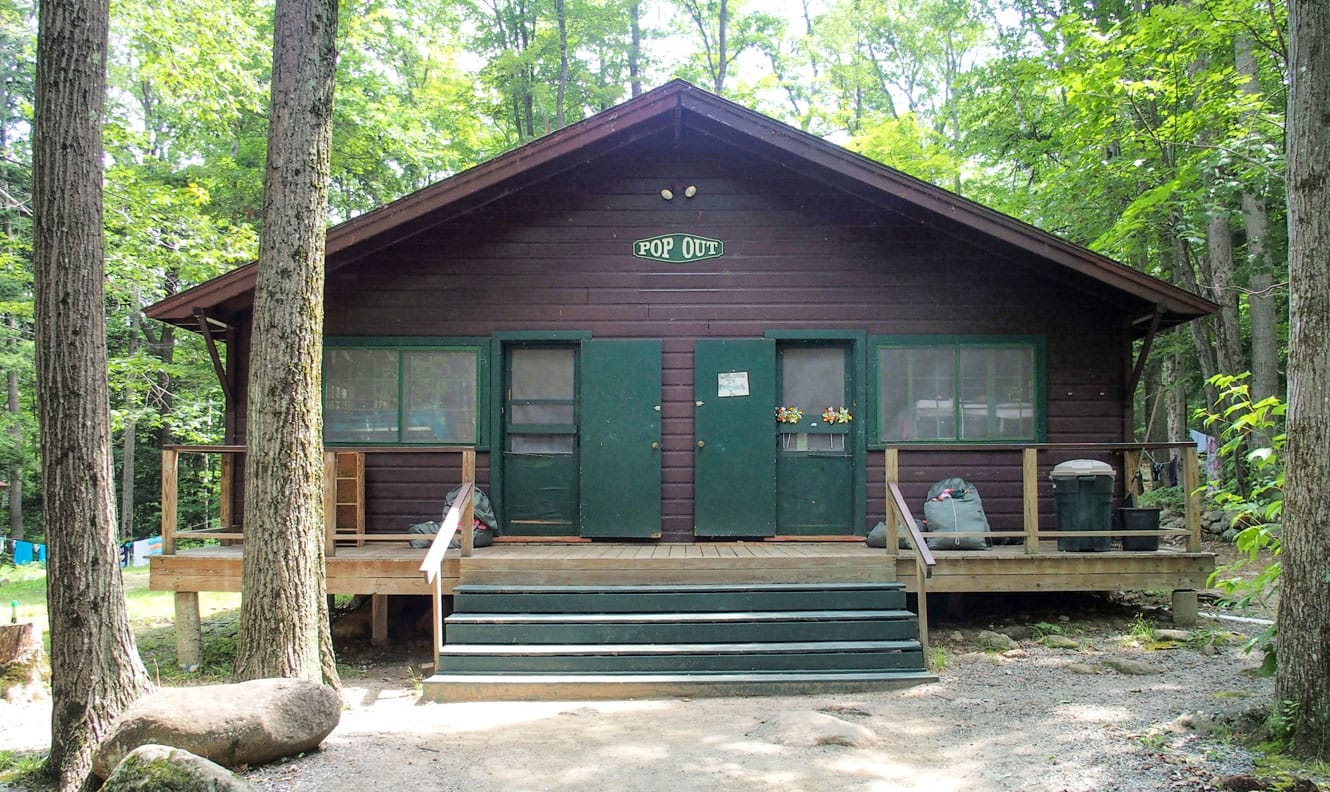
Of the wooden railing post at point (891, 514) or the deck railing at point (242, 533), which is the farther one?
the wooden railing post at point (891, 514)

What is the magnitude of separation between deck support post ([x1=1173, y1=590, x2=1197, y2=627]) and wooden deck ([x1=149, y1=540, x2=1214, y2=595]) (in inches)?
5.9

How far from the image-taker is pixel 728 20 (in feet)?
72.5

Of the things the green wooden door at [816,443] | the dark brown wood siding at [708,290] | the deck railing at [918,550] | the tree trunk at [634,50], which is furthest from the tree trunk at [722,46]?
the deck railing at [918,550]

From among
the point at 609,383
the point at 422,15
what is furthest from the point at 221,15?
the point at 609,383

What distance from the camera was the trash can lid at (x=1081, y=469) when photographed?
7004 mm

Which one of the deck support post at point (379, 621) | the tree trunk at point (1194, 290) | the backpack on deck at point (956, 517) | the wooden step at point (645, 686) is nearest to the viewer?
the wooden step at point (645, 686)

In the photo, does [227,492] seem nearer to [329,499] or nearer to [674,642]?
[329,499]

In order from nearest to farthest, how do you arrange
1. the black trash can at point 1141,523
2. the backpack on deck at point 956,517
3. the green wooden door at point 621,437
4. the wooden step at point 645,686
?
the wooden step at point 645,686 → the black trash can at point 1141,523 → the backpack on deck at point 956,517 → the green wooden door at point 621,437

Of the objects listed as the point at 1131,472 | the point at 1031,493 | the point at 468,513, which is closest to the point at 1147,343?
the point at 1131,472

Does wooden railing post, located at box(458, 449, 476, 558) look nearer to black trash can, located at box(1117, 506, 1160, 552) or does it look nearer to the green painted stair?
the green painted stair

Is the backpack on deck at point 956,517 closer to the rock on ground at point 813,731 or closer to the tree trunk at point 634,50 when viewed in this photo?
the rock on ground at point 813,731

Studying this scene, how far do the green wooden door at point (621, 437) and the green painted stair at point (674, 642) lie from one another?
1.47m

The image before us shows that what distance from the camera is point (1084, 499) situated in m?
7.02

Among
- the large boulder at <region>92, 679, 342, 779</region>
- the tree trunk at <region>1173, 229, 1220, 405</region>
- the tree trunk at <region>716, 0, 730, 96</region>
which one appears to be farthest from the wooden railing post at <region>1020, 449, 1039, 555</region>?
the tree trunk at <region>716, 0, 730, 96</region>
